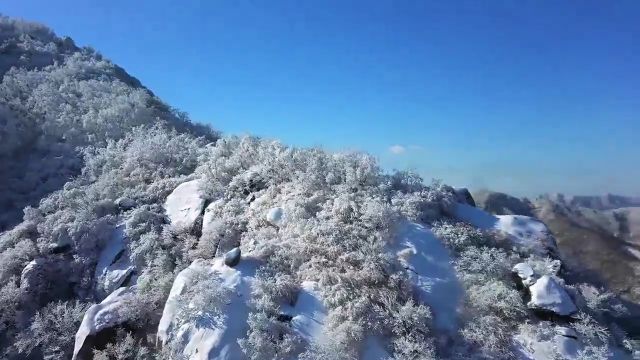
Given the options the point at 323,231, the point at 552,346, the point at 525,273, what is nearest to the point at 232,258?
the point at 323,231

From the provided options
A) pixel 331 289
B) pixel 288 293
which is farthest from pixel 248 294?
pixel 331 289

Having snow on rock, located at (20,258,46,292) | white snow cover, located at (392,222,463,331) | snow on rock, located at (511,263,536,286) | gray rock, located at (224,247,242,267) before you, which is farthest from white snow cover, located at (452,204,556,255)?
snow on rock, located at (20,258,46,292)

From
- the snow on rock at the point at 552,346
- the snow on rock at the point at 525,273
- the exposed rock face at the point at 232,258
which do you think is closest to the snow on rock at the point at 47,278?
the exposed rock face at the point at 232,258

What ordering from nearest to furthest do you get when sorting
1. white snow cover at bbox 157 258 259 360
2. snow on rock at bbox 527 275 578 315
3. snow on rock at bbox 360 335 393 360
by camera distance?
1. snow on rock at bbox 360 335 393 360
2. white snow cover at bbox 157 258 259 360
3. snow on rock at bbox 527 275 578 315

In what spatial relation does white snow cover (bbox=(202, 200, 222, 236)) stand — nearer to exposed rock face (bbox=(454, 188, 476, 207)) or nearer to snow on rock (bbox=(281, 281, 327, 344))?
snow on rock (bbox=(281, 281, 327, 344))

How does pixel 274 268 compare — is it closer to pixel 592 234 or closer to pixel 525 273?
pixel 525 273

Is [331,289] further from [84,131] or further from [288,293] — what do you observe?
[84,131]
